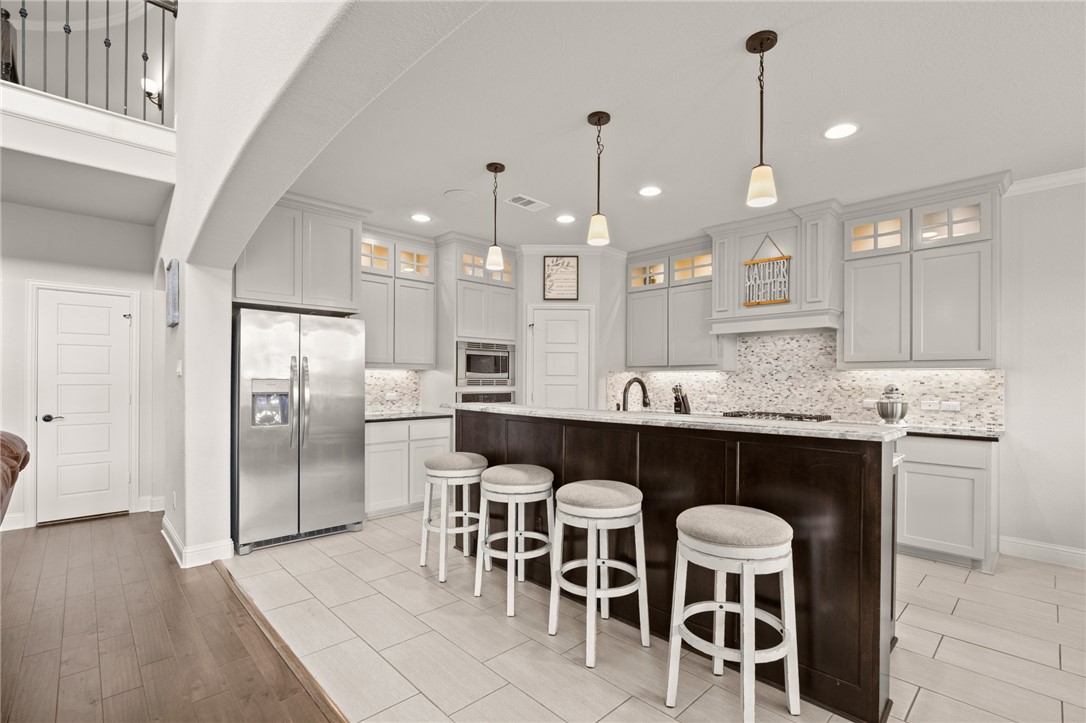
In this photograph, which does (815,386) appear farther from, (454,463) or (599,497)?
(454,463)

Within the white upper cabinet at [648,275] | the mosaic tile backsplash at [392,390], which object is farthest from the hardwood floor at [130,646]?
the white upper cabinet at [648,275]

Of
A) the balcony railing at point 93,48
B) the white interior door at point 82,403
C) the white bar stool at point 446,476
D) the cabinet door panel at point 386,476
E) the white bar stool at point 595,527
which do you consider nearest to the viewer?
the white bar stool at point 595,527

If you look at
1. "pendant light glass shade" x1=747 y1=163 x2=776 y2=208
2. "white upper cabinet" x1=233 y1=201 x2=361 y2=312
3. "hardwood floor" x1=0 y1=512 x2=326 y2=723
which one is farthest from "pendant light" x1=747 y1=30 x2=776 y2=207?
"white upper cabinet" x1=233 y1=201 x2=361 y2=312

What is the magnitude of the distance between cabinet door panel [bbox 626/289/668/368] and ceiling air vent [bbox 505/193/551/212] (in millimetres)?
1833

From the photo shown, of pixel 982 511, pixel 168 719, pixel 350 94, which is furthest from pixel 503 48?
pixel 982 511

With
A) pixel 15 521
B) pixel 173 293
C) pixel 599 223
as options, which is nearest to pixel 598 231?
pixel 599 223

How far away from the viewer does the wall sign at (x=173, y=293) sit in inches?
143

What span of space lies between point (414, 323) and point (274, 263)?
1.49 m

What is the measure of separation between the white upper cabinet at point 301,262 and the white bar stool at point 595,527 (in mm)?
2840

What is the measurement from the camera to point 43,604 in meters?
2.78

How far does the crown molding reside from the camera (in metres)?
3.52

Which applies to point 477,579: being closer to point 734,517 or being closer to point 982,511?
point 734,517

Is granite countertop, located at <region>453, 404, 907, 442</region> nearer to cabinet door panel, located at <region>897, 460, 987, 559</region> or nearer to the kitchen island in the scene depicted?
the kitchen island

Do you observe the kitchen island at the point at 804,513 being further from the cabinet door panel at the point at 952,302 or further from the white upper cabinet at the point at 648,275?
the white upper cabinet at the point at 648,275
